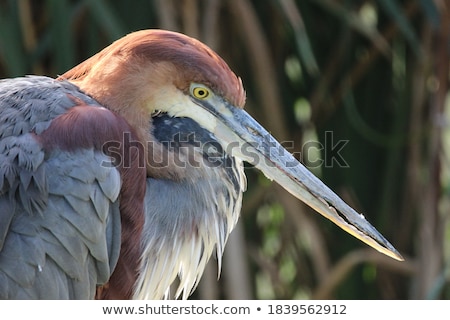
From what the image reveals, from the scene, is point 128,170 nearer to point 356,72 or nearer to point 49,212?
point 49,212

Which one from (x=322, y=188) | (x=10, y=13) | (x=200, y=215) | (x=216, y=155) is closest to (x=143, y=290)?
(x=200, y=215)

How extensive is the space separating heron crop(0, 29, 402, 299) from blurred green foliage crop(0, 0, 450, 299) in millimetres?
1160

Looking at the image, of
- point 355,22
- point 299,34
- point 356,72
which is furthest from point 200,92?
point 356,72

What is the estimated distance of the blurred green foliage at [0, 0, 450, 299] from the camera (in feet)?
11.4

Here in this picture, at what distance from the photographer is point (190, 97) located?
2193 mm

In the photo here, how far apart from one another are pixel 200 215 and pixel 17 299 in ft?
1.87

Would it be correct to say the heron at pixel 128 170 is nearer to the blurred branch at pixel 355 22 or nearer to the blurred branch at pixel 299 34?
the blurred branch at pixel 299 34

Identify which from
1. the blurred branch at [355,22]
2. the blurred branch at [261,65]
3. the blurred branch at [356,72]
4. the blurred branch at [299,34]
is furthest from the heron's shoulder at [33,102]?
the blurred branch at [356,72]

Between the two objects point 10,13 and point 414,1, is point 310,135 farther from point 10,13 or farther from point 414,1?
point 10,13

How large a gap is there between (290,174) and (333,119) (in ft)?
5.31

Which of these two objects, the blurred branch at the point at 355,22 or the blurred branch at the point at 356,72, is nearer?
the blurred branch at the point at 355,22

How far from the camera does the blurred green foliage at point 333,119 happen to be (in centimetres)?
349

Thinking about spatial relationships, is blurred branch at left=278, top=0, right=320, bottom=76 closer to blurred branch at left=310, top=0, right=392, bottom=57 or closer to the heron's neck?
blurred branch at left=310, top=0, right=392, bottom=57


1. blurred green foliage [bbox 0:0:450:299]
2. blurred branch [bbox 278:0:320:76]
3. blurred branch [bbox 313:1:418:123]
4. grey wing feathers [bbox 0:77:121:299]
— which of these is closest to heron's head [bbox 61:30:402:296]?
grey wing feathers [bbox 0:77:121:299]
